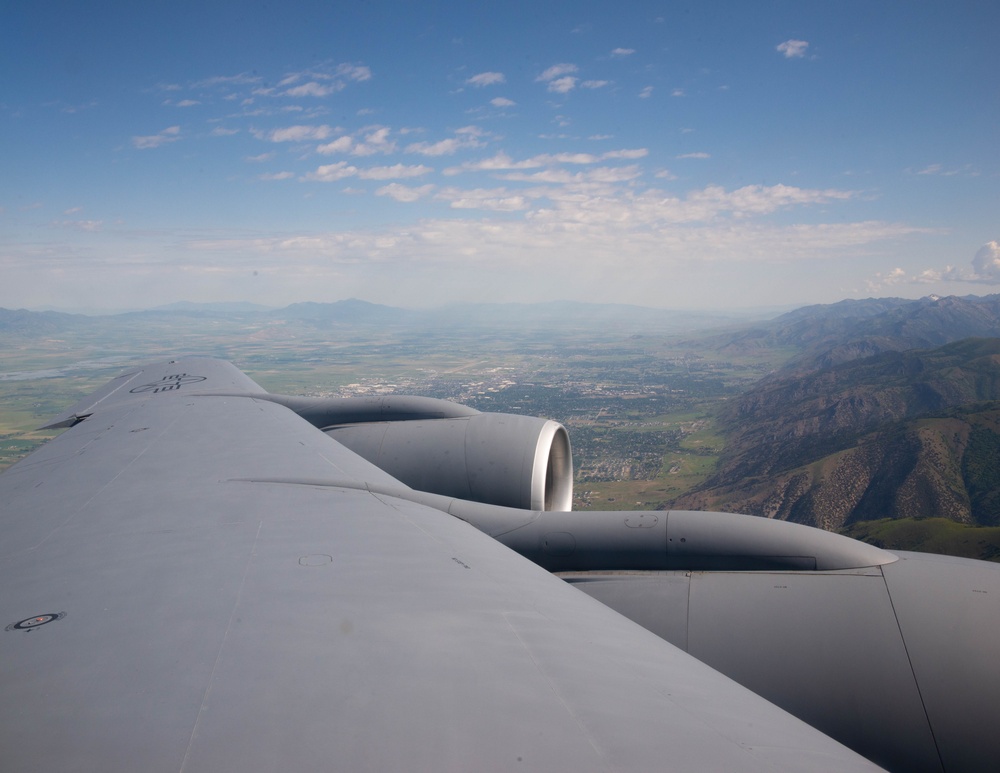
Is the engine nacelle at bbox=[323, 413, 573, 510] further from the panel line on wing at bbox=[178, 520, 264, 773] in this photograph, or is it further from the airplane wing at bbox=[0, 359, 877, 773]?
the panel line on wing at bbox=[178, 520, 264, 773]

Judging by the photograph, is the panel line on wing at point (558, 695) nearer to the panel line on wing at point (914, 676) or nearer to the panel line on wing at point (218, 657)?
the panel line on wing at point (218, 657)

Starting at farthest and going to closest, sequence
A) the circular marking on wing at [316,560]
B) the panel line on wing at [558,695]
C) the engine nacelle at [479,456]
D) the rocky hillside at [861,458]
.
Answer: the rocky hillside at [861,458] → the engine nacelle at [479,456] → the circular marking on wing at [316,560] → the panel line on wing at [558,695]

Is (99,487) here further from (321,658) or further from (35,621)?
(321,658)

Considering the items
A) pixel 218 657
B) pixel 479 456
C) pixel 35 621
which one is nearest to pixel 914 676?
pixel 218 657

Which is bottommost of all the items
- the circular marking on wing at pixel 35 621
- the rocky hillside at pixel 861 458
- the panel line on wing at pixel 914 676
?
the rocky hillside at pixel 861 458

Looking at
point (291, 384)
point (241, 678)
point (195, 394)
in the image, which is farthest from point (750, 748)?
point (291, 384)

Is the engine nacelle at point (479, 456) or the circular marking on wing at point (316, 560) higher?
the circular marking on wing at point (316, 560)

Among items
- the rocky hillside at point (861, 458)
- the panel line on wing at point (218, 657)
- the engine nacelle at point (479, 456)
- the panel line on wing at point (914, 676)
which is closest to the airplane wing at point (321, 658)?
the panel line on wing at point (218, 657)

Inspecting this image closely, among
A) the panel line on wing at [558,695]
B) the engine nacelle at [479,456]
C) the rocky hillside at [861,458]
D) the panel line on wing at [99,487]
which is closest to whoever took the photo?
the panel line on wing at [558,695]
